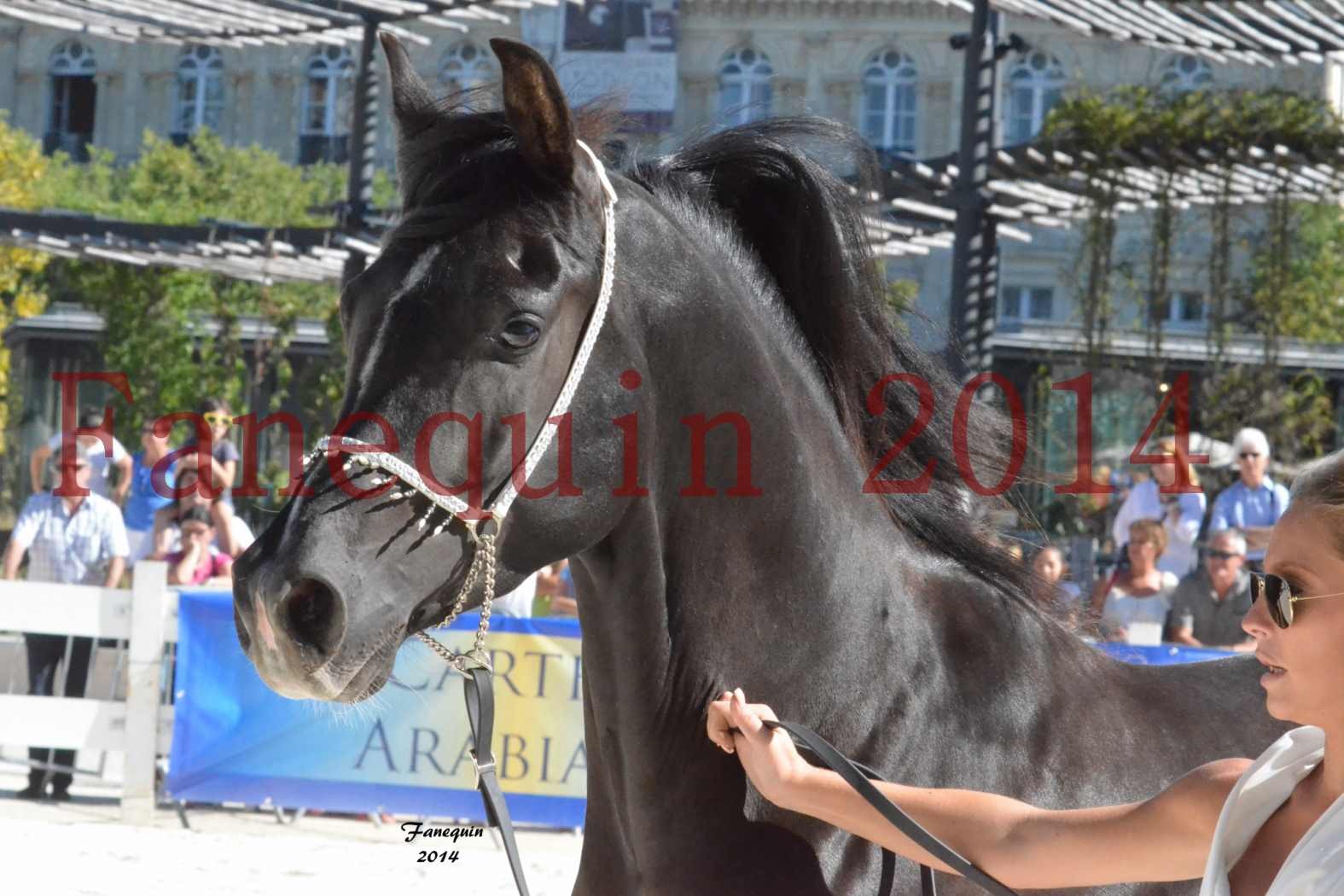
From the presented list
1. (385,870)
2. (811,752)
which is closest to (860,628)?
(811,752)

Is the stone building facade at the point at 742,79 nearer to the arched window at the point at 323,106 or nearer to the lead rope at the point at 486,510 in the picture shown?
the arched window at the point at 323,106

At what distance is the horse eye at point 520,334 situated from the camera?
6.53 feet

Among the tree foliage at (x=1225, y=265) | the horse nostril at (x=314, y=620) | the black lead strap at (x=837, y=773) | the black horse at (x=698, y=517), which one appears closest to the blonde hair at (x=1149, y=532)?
the tree foliage at (x=1225, y=265)

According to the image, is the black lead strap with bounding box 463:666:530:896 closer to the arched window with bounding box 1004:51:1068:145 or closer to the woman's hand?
the woman's hand

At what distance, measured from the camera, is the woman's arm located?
1.91 metres

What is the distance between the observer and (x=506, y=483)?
201 cm

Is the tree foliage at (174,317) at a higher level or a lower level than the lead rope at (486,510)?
higher

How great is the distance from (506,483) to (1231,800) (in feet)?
3.13

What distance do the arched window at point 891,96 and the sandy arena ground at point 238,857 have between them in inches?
1151

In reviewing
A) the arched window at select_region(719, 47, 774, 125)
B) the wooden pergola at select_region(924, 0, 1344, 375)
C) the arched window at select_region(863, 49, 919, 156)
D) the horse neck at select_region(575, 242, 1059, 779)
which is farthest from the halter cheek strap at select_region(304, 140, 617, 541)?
the arched window at select_region(863, 49, 919, 156)

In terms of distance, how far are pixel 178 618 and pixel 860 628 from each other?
17.4 ft

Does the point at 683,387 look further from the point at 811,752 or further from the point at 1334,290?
the point at 1334,290

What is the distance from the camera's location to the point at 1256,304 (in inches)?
714

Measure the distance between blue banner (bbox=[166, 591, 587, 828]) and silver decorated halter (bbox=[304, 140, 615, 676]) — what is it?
455cm
